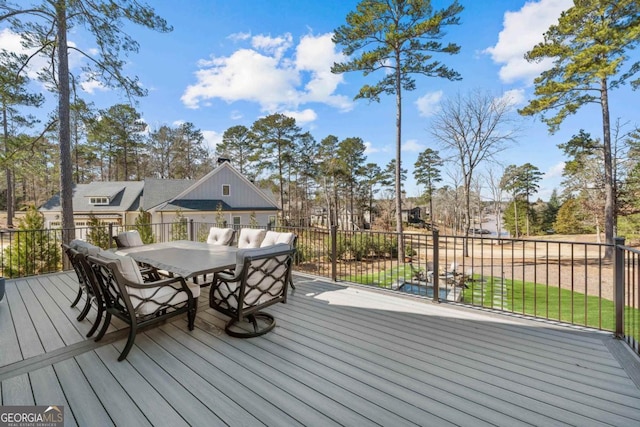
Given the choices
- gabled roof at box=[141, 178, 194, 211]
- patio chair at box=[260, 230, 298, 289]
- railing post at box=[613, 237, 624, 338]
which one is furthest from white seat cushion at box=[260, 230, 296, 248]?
gabled roof at box=[141, 178, 194, 211]

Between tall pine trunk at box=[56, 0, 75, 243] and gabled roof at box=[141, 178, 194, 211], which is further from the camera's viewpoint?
gabled roof at box=[141, 178, 194, 211]

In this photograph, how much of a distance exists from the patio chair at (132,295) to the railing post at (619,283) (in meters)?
3.93

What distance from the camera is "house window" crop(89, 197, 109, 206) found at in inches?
616

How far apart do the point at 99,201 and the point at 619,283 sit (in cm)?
2052

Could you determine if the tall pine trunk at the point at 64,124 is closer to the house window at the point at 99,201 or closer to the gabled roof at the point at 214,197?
the gabled roof at the point at 214,197

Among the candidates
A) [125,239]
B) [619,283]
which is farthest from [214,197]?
[619,283]

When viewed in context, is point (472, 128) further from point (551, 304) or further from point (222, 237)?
point (222, 237)

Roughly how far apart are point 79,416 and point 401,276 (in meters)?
8.25

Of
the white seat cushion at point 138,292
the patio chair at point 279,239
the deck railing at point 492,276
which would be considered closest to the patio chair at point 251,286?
the white seat cushion at point 138,292

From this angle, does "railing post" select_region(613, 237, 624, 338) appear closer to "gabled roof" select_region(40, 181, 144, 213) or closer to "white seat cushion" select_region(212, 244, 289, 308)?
"white seat cushion" select_region(212, 244, 289, 308)

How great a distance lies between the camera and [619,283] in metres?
2.43

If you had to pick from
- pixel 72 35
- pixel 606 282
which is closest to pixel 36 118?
pixel 72 35

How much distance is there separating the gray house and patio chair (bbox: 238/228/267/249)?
10431 mm

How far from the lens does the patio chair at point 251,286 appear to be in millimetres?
2387
